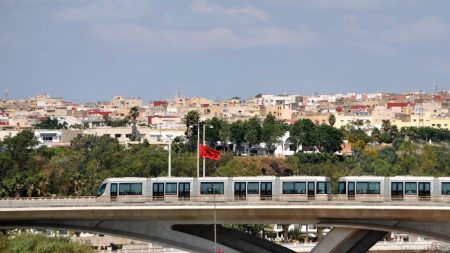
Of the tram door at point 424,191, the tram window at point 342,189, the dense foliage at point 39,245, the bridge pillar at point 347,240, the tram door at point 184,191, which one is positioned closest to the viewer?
the tram door at point 424,191

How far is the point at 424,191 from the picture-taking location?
71.7m

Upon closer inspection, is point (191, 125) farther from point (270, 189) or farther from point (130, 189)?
point (270, 189)

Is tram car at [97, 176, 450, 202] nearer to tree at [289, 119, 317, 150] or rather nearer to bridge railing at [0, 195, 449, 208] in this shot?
bridge railing at [0, 195, 449, 208]

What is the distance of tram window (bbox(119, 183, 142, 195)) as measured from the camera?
7325 cm

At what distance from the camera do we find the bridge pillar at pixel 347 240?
73312mm

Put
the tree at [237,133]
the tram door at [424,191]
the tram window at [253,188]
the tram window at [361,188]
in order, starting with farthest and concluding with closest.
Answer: the tree at [237,133], the tram window at [253,188], the tram window at [361,188], the tram door at [424,191]

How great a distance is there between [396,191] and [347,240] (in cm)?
454

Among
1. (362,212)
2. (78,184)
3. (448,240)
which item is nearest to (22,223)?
(362,212)

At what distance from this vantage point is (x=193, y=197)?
240 ft

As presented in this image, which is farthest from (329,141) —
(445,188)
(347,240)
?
(445,188)

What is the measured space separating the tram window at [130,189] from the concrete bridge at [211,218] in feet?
4.92

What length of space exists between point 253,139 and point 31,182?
3161 inches

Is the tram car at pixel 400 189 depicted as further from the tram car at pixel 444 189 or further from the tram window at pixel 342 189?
the tram window at pixel 342 189

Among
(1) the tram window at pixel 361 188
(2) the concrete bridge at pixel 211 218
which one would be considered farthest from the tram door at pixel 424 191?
(1) the tram window at pixel 361 188
